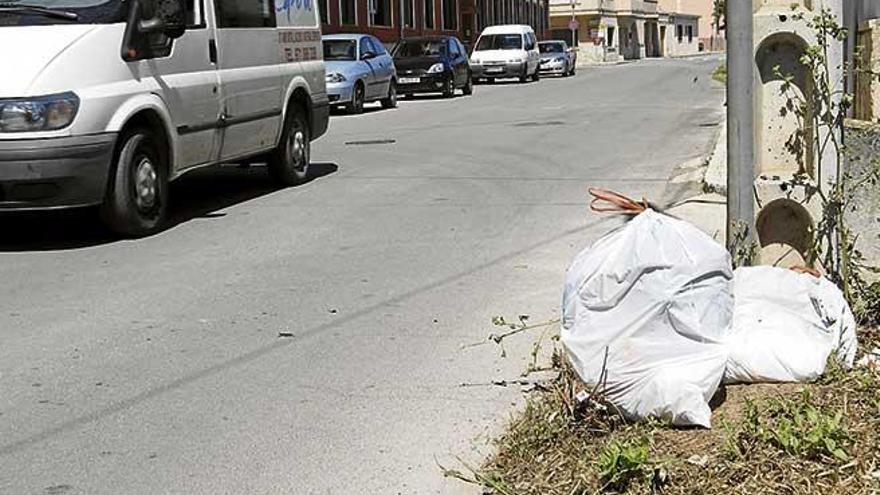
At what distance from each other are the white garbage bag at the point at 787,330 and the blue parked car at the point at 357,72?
19859 millimetres

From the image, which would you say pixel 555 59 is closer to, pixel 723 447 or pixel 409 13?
pixel 409 13

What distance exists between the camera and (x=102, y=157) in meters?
8.79

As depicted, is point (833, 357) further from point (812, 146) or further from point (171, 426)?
point (171, 426)

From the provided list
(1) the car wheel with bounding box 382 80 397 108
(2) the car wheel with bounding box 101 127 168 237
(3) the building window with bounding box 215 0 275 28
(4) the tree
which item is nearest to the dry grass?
(4) the tree

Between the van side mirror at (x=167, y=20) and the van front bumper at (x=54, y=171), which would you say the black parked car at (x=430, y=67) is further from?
the van front bumper at (x=54, y=171)

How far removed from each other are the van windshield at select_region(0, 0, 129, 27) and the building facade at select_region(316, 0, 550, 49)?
75.0ft

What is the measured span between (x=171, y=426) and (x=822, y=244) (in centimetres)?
298

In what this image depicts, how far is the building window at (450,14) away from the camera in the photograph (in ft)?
176

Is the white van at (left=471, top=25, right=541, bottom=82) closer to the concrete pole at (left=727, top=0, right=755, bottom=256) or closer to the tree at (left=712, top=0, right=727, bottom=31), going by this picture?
the tree at (left=712, top=0, right=727, bottom=31)

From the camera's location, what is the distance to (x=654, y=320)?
174 inches

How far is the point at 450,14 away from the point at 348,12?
49.1ft

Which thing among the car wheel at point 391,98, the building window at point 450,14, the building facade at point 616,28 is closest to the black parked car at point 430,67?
the car wheel at point 391,98

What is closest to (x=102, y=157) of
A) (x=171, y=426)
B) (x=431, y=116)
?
(x=171, y=426)

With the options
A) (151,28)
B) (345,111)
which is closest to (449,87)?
(345,111)
